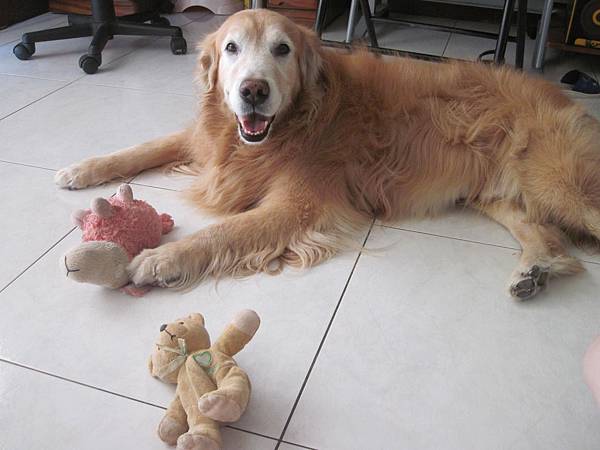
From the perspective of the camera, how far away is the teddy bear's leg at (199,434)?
1148mm

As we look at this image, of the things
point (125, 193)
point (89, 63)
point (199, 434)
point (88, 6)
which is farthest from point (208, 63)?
point (88, 6)

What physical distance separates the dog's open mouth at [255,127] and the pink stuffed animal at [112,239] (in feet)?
1.46

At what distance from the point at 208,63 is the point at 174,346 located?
47.8 inches

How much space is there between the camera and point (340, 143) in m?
2.12

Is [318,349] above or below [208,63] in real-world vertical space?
below

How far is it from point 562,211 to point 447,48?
2.47m

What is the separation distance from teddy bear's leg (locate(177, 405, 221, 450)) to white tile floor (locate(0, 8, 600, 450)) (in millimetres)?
99

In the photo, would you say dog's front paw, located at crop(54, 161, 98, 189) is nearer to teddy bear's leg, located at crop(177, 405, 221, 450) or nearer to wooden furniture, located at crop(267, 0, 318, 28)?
teddy bear's leg, located at crop(177, 405, 221, 450)

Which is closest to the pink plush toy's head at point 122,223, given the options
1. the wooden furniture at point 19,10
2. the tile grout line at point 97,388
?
the tile grout line at point 97,388

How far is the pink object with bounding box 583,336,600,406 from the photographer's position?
0.83 meters

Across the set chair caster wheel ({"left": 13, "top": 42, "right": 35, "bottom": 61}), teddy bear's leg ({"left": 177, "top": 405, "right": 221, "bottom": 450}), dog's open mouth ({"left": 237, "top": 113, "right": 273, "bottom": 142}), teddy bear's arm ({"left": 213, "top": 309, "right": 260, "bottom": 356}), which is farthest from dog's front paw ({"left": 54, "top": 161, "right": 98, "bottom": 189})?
chair caster wheel ({"left": 13, "top": 42, "right": 35, "bottom": 61})

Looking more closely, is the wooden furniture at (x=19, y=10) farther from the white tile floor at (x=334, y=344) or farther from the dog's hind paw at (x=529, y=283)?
the dog's hind paw at (x=529, y=283)

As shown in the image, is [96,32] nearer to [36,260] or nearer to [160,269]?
[36,260]

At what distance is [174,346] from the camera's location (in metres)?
1.37
